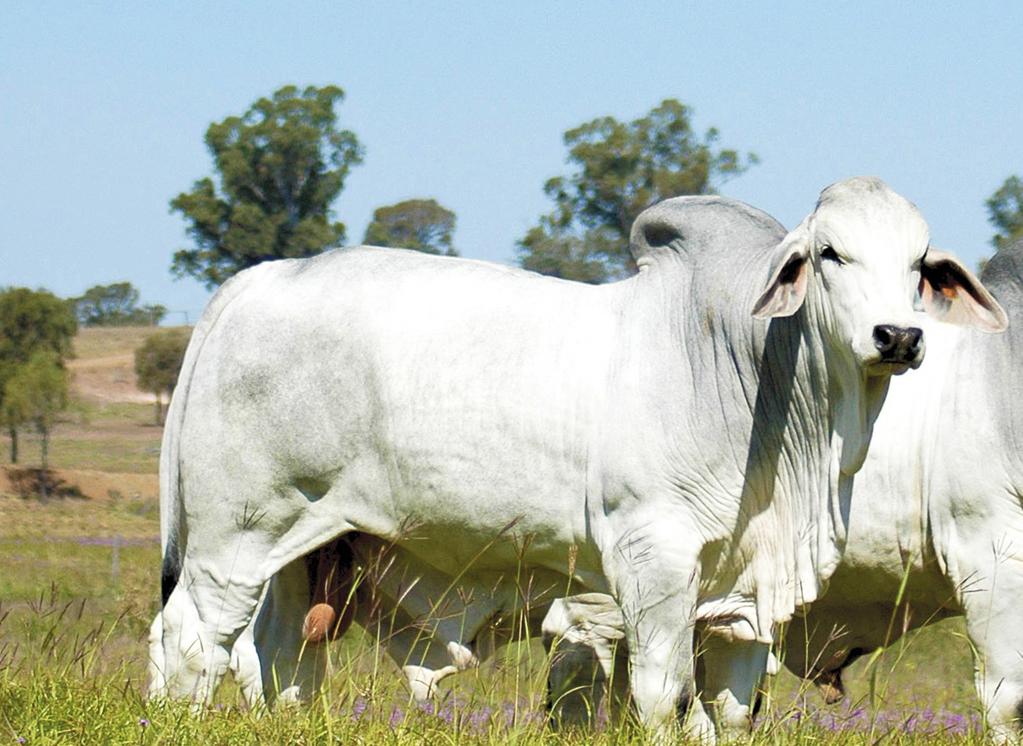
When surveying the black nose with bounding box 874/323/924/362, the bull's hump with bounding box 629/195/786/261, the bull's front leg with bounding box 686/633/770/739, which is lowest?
the bull's front leg with bounding box 686/633/770/739

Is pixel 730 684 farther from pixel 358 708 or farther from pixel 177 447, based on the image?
pixel 177 447

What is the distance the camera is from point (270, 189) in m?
59.3

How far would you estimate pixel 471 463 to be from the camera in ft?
16.0

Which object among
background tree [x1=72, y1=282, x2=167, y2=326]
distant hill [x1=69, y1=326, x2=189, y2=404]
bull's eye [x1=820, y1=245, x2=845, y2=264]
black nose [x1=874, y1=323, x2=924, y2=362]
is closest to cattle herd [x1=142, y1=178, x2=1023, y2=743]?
bull's eye [x1=820, y1=245, x2=845, y2=264]

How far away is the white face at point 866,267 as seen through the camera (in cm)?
409

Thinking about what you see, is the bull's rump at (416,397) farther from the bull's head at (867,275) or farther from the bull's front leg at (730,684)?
the bull's head at (867,275)

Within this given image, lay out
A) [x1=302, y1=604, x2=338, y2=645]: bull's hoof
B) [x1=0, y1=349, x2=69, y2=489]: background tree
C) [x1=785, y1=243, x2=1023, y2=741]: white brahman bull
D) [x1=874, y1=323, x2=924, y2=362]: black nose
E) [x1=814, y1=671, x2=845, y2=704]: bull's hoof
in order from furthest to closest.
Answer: [x1=0, y1=349, x2=69, y2=489]: background tree
[x1=814, y1=671, x2=845, y2=704]: bull's hoof
[x1=302, y1=604, x2=338, y2=645]: bull's hoof
[x1=785, y1=243, x2=1023, y2=741]: white brahman bull
[x1=874, y1=323, x2=924, y2=362]: black nose

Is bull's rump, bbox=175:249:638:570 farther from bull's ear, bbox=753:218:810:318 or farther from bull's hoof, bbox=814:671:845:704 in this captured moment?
bull's hoof, bbox=814:671:845:704

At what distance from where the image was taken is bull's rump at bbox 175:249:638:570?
15.8 feet

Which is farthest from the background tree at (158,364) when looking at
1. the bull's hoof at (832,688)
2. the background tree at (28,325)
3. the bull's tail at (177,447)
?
the bull's hoof at (832,688)

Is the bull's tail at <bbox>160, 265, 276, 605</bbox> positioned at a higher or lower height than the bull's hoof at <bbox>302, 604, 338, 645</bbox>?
higher

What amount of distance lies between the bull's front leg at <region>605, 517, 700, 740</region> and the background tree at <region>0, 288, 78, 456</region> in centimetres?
3844

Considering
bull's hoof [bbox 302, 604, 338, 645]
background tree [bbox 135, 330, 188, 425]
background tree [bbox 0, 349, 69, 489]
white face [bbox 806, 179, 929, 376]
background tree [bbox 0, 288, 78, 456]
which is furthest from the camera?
background tree [bbox 135, 330, 188, 425]

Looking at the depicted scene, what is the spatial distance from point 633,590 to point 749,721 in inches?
23.1
